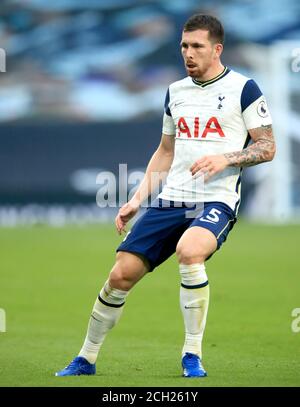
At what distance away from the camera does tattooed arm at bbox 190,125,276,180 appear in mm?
7090

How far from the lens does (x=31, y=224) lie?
1018 inches

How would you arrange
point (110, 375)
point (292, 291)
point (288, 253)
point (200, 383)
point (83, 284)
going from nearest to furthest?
point (200, 383), point (110, 375), point (292, 291), point (83, 284), point (288, 253)

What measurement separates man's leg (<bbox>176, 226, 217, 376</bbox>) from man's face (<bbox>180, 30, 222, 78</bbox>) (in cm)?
114

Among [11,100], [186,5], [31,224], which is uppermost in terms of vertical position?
[186,5]

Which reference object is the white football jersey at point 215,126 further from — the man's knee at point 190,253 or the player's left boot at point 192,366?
the player's left boot at point 192,366

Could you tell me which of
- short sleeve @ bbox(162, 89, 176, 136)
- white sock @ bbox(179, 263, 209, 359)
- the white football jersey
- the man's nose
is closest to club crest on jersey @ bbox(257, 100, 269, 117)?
the white football jersey

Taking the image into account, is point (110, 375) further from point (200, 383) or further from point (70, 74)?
point (70, 74)

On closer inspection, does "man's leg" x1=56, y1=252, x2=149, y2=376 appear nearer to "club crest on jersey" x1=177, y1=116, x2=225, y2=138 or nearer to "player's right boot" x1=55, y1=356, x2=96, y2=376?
"player's right boot" x1=55, y1=356, x2=96, y2=376

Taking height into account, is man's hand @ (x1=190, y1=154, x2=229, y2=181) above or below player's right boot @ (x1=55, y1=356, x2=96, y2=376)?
above

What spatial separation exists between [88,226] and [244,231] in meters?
4.04

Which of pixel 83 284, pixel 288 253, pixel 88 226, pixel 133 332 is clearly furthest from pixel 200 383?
pixel 88 226

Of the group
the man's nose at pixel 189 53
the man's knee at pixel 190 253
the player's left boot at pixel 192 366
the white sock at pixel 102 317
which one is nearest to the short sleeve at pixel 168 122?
the man's nose at pixel 189 53

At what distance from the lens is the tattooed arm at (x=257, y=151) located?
23.9 feet
